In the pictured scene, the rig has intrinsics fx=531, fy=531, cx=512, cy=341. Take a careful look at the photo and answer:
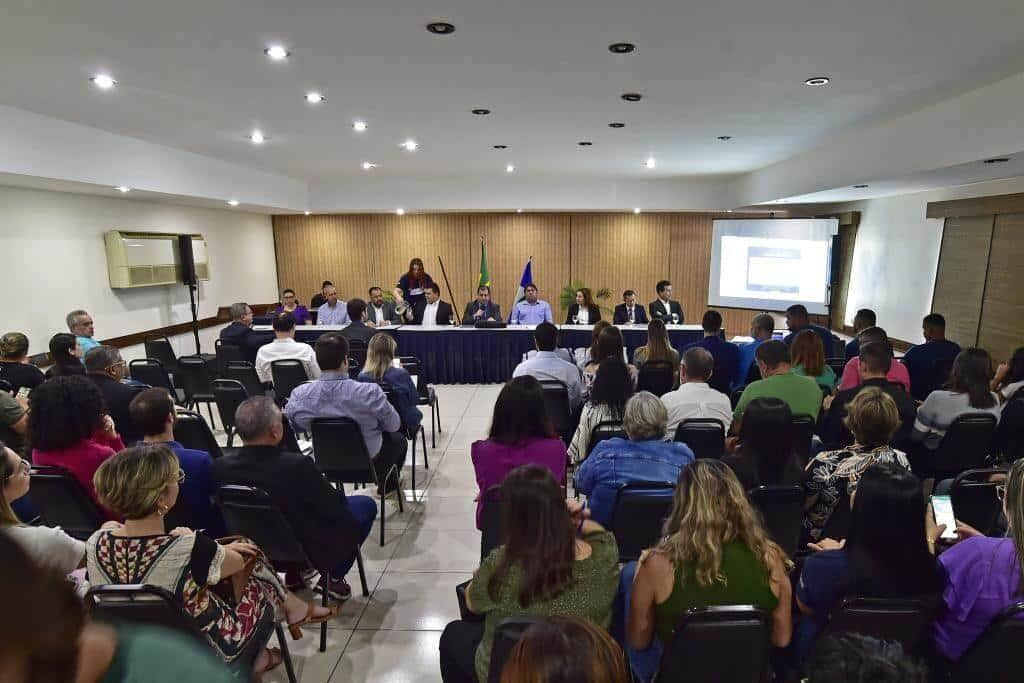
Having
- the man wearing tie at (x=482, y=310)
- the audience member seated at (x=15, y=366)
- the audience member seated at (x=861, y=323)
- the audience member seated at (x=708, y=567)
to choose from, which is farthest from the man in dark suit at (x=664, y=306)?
the audience member seated at (x=15, y=366)

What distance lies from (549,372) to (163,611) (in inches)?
117

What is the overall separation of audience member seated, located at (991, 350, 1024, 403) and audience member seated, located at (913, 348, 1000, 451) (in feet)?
1.00

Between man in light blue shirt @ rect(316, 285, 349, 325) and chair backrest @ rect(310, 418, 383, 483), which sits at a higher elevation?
man in light blue shirt @ rect(316, 285, 349, 325)

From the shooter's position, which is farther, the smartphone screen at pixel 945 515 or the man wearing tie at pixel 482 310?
the man wearing tie at pixel 482 310

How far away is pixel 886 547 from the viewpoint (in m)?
1.61

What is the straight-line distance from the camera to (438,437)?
213 inches

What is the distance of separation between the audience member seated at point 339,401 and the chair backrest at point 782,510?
2.17m

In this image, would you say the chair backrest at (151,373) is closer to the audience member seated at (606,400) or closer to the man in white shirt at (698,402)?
the audience member seated at (606,400)

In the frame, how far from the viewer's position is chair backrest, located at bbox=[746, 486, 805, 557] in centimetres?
231

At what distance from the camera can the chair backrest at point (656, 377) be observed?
4426 millimetres

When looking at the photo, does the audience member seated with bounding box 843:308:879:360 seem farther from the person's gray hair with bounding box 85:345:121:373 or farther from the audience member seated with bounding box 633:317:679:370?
the person's gray hair with bounding box 85:345:121:373

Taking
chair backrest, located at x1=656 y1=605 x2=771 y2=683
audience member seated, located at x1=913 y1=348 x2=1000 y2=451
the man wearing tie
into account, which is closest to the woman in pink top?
chair backrest, located at x1=656 y1=605 x2=771 y2=683

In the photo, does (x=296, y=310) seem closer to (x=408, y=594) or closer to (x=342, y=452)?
(x=342, y=452)

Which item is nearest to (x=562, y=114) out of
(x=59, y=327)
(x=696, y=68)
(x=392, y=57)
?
(x=696, y=68)
